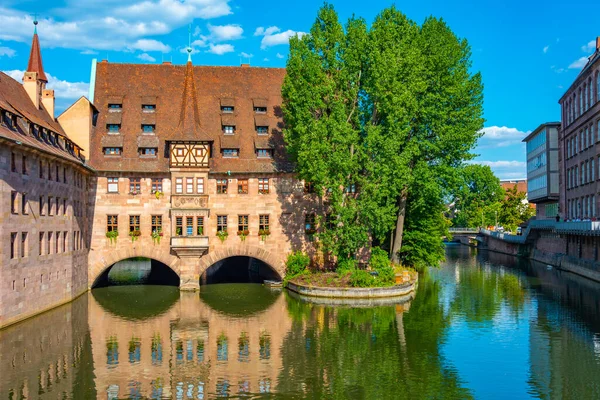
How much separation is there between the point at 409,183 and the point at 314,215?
8523 mm

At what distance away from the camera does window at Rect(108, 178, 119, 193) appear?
161 feet

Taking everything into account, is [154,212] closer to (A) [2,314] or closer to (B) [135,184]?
(B) [135,184]

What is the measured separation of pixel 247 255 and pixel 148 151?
1099 centimetres

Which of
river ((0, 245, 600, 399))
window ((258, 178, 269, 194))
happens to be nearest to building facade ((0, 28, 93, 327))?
river ((0, 245, 600, 399))

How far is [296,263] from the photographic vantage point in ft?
165

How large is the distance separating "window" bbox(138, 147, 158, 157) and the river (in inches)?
422

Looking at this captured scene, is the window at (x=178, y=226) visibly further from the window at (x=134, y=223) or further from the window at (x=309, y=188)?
the window at (x=309, y=188)

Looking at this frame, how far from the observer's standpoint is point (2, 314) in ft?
106

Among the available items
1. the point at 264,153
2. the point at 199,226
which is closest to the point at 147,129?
the point at 199,226

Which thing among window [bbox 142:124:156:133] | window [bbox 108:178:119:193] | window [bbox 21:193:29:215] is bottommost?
window [bbox 21:193:29:215]

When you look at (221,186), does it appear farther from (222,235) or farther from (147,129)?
(147,129)

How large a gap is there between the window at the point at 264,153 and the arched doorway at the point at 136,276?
13.0m

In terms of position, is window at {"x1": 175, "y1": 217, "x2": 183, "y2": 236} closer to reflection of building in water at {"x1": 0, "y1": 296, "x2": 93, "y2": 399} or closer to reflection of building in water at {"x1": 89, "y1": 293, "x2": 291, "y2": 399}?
reflection of building in water at {"x1": 89, "y1": 293, "x2": 291, "y2": 399}

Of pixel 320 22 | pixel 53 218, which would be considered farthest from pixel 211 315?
pixel 320 22
